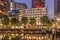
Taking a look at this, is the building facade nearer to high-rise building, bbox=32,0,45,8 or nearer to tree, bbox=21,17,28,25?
tree, bbox=21,17,28,25

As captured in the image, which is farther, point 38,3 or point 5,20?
point 38,3

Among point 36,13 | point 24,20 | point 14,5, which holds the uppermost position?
point 14,5

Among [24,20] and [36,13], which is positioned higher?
[36,13]

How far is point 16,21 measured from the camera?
5582 millimetres

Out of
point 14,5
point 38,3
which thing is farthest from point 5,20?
point 14,5

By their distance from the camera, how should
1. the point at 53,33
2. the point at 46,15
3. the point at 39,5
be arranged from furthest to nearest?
the point at 39,5
the point at 46,15
the point at 53,33

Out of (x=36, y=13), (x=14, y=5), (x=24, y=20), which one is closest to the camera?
(x=24, y=20)

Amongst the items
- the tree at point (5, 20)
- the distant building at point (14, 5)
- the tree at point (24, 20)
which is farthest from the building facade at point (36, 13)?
the distant building at point (14, 5)

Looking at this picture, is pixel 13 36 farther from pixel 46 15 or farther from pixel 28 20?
pixel 46 15

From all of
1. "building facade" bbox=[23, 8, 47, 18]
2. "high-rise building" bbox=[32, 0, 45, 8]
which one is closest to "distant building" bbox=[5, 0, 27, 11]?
"high-rise building" bbox=[32, 0, 45, 8]

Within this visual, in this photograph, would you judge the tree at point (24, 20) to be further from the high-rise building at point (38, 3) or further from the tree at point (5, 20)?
the high-rise building at point (38, 3)

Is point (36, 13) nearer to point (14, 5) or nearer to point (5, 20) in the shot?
point (5, 20)

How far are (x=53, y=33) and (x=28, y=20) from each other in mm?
737

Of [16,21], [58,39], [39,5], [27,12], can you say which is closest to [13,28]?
[16,21]
